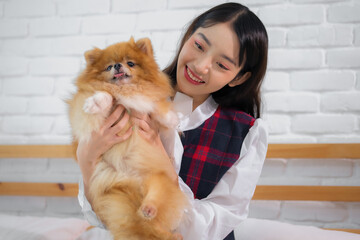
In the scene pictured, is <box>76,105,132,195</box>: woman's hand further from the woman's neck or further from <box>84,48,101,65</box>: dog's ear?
the woman's neck

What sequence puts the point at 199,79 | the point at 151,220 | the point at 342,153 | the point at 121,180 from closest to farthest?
the point at 151,220 → the point at 121,180 → the point at 199,79 → the point at 342,153

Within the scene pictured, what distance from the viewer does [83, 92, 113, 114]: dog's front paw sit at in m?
1.02

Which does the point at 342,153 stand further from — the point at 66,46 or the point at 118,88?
the point at 66,46

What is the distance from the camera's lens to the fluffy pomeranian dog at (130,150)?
97 centimetres

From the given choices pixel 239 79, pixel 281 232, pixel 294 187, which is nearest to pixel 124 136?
pixel 239 79

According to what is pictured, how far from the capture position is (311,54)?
1.66 m

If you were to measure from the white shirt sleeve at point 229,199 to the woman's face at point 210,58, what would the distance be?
0.93 feet

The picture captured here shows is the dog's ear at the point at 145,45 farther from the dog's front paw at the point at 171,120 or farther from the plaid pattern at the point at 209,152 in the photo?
the plaid pattern at the point at 209,152

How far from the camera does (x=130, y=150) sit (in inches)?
43.4

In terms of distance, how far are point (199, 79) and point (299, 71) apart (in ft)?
2.47

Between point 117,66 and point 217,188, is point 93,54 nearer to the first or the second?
point 117,66

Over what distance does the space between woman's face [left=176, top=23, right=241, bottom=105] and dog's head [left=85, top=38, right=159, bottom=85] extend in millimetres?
150

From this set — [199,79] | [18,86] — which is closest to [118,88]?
[199,79]

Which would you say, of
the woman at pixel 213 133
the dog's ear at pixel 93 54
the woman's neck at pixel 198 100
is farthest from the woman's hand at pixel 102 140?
the woman's neck at pixel 198 100
